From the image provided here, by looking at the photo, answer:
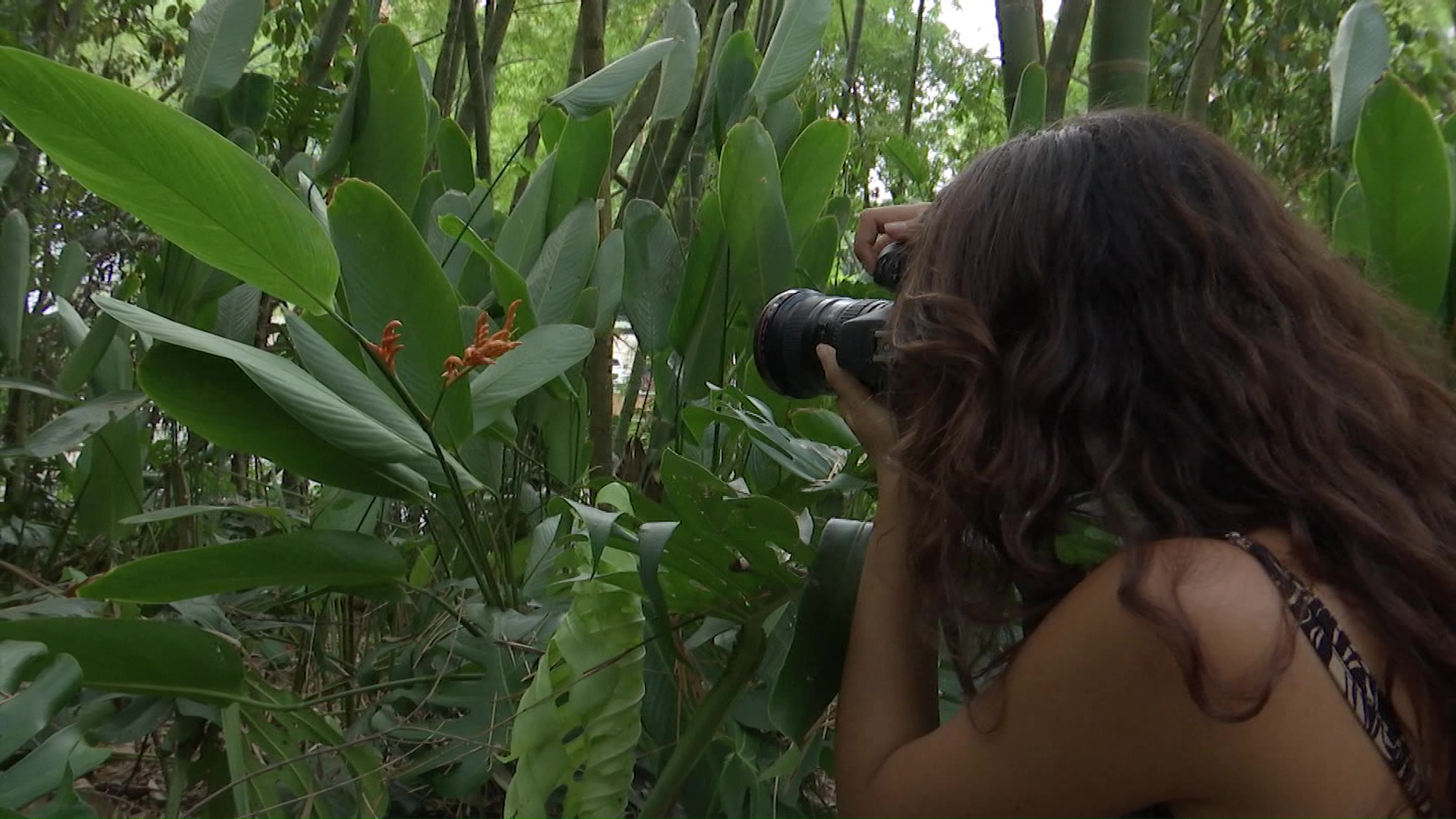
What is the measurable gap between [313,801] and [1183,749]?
0.55m

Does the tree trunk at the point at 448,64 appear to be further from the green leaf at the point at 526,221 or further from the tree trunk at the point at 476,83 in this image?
the green leaf at the point at 526,221

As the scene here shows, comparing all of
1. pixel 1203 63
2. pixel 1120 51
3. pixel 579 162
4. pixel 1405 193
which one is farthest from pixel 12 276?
pixel 1203 63

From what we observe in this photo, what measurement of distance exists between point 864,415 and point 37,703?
0.48 m

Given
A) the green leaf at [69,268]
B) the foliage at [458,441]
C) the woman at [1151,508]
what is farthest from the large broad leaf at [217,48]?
the woman at [1151,508]

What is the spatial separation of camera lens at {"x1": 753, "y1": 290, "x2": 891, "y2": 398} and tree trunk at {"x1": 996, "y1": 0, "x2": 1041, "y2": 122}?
1.66 ft

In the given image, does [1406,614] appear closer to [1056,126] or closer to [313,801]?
[1056,126]

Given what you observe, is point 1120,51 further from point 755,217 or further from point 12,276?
point 12,276

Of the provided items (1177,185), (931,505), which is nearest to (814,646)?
(931,505)

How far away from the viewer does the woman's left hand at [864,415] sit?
71 centimetres

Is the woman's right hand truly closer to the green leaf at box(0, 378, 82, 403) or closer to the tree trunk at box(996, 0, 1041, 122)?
the tree trunk at box(996, 0, 1041, 122)

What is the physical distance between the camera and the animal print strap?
1.84 ft

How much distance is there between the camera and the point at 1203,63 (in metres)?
1.80

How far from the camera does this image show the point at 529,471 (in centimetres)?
108

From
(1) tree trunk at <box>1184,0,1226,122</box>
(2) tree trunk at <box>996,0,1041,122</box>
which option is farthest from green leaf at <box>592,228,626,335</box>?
(1) tree trunk at <box>1184,0,1226,122</box>
